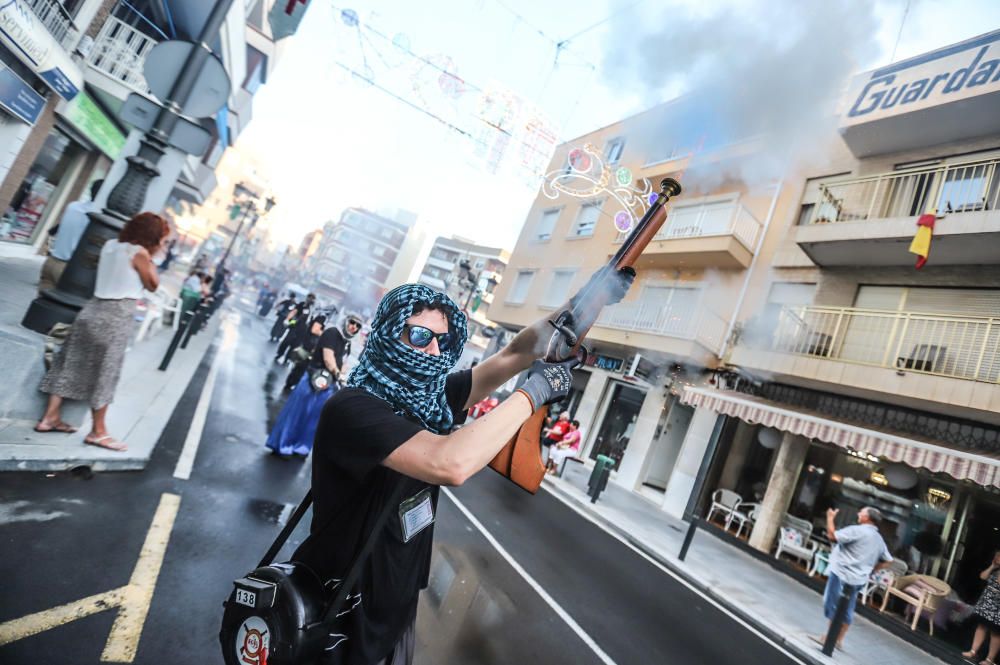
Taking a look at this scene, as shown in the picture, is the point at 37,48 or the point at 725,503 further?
the point at 725,503

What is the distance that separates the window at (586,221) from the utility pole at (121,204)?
46.7ft

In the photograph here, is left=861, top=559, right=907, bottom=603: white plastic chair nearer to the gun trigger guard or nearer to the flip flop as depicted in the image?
the gun trigger guard

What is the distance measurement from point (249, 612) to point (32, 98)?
1206cm

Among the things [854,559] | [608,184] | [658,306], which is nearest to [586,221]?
[658,306]

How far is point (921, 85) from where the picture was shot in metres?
8.29

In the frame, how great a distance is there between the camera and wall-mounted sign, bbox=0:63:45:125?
300 inches

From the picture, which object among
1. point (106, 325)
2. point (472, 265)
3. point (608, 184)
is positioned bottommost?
point (106, 325)

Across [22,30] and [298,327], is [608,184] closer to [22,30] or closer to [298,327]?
[298,327]

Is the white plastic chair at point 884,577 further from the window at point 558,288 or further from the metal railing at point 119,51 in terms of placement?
the metal railing at point 119,51

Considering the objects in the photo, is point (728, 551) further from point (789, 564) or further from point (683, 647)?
point (683, 647)

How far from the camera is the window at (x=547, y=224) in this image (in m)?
20.0

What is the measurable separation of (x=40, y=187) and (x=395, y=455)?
49.1 feet

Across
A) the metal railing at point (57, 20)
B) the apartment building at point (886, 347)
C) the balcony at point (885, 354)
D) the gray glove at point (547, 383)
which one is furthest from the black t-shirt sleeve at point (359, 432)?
the metal railing at point (57, 20)

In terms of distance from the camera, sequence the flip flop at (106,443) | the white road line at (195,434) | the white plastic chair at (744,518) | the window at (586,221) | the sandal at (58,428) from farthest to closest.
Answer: the window at (586,221), the white plastic chair at (744,518), the white road line at (195,434), the flip flop at (106,443), the sandal at (58,428)
